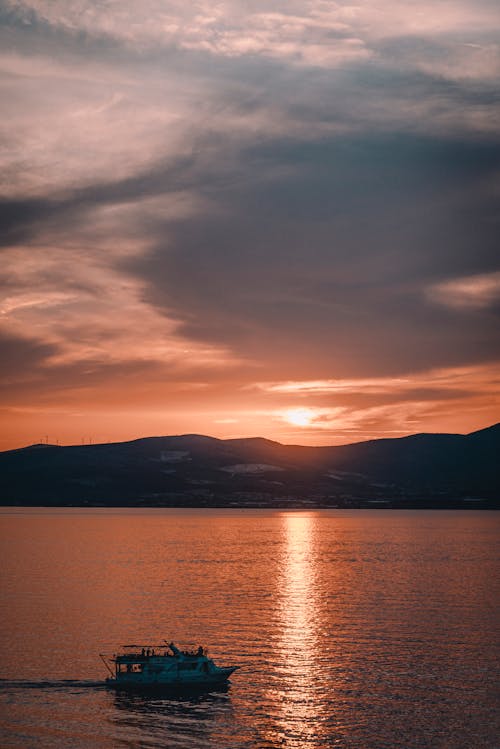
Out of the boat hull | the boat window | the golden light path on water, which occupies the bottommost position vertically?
the golden light path on water

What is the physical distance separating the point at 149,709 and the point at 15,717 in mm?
13738

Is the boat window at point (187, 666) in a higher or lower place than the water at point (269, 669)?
higher

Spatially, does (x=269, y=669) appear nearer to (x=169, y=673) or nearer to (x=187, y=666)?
(x=187, y=666)

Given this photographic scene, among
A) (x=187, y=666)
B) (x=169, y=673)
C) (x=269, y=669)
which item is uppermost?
(x=187, y=666)

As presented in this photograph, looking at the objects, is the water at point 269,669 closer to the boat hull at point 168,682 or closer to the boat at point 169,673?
the boat hull at point 168,682

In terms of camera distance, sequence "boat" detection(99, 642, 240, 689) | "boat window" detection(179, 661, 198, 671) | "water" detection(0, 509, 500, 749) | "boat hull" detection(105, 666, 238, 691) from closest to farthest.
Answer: "water" detection(0, 509, 500, 749)
"boat hull" detection(105, 666, 238, 691)
"boat" detection(99, 642, 240, 689)
"boat window" detection(179, 661, 198, 671)

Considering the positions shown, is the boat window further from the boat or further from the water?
the water

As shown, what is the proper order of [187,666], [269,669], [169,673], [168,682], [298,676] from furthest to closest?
[269,669], [298,676], [187,666], [169,673], [168,682]

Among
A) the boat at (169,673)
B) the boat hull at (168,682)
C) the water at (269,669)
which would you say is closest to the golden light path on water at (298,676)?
the water at (269,669)

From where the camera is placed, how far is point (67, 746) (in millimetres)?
72312

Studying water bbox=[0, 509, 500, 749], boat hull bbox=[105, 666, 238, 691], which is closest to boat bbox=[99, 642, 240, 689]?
boat hull bbox=[105, 666, 238, 691]

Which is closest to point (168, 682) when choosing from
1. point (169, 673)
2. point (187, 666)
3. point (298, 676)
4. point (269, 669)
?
point (169, 673)

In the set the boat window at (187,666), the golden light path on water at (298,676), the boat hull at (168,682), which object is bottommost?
the golden light path on water at (298,676)

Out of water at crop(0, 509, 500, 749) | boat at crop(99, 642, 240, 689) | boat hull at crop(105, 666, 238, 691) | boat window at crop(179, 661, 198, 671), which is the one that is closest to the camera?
water at crop(0, 509, 500, 749)
